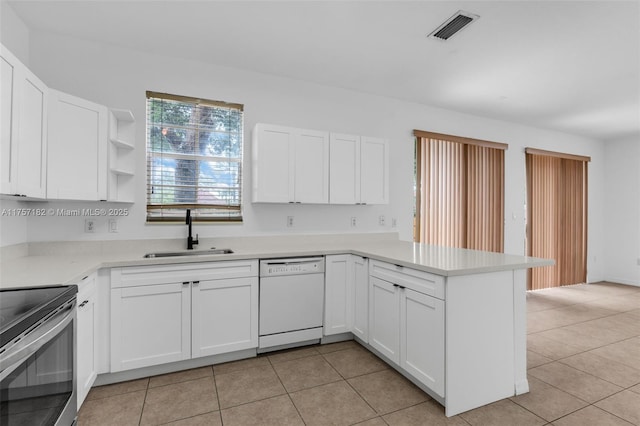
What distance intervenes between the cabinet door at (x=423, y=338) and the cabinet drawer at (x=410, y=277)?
0.14ft

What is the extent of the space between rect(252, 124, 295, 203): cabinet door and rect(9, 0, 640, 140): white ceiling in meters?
0.72

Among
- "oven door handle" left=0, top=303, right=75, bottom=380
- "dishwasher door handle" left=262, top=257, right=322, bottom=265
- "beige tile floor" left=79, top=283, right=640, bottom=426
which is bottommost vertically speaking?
"beige tile floor" left=79, top=283, right=640, bottom=426

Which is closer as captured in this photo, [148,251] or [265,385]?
[265,385]

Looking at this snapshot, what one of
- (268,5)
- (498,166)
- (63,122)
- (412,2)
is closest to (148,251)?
(63,122)

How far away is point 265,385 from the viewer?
2.35 m

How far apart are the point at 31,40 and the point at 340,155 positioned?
2.78 meters

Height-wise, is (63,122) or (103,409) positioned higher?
(63,122)

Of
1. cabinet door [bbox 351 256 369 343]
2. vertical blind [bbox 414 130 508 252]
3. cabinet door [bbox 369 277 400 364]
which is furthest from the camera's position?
vertical blind [bbox 414 130 508 252]

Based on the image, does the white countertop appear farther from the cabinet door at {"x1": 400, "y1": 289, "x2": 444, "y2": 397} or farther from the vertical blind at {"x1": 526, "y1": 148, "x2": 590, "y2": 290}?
the vertical blind at {"x1": 526, "y1": 148, "x2": 590, "y2": 290}

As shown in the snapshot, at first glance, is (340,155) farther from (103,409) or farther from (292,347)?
(103,409)

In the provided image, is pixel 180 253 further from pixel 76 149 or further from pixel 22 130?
pixel 22 130

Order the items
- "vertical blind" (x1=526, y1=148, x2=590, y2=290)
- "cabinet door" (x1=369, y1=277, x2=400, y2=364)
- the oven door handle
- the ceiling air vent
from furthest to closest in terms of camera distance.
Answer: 1. "vertical blind" (x1=526, y1=148, x2=590, y2=290)
2. "cabinet door" (x1=369, y1=277, x2=400, y2=364)
3. the ceiling air vent
4. the oven door handle

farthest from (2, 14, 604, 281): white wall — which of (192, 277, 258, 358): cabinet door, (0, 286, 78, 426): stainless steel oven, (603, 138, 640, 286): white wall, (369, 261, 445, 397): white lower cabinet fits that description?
(603, 138, 640, 286): white wall

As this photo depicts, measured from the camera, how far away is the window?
9.70ft
